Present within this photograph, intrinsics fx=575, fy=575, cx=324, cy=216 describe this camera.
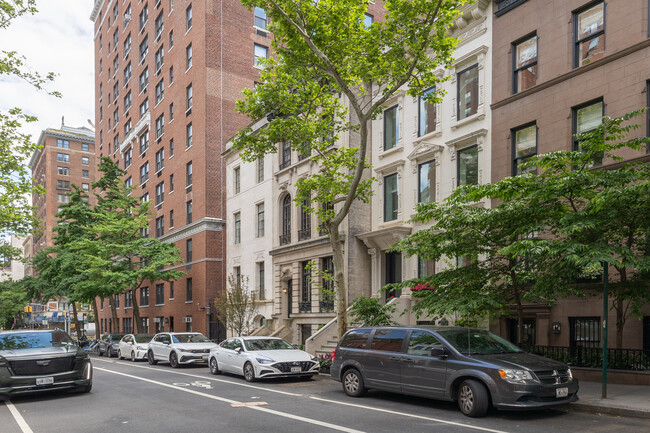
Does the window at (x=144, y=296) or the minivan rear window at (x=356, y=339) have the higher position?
the minivan rear window at (x=356, y=339)

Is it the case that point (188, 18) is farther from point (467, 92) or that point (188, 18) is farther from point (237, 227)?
point (467, 92)

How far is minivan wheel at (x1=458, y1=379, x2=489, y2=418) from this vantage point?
32.6 ft

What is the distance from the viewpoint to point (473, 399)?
10.0 meters

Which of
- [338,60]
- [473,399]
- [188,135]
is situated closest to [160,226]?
[188,135]

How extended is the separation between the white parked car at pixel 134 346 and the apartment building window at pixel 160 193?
20.4 metres

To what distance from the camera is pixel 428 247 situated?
568 inches

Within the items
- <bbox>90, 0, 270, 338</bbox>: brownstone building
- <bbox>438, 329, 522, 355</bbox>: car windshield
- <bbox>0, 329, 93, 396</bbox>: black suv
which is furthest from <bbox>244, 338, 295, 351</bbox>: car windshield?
→ <bbox>90, 0, 270, 338</bbox>: brownstone building

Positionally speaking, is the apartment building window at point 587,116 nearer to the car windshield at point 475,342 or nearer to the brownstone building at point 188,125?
the car windshield at point 475,342

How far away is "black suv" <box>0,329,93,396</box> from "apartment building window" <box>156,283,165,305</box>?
33215 millimetres

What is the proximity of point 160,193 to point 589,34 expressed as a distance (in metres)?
38.8

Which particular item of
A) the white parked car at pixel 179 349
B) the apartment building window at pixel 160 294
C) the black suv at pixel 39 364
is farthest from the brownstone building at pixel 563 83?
the apartment building window at pixel 160 294

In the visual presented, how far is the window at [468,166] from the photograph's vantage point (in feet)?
66.2

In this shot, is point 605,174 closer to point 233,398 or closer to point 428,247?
point 428,247

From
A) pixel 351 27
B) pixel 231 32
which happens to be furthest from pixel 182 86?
pixel 351 27
